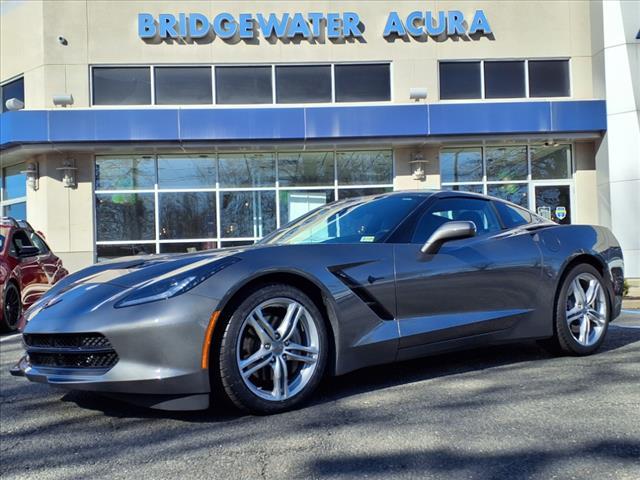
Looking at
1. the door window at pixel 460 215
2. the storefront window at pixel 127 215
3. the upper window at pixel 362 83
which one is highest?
the upper window at pixel 362 83

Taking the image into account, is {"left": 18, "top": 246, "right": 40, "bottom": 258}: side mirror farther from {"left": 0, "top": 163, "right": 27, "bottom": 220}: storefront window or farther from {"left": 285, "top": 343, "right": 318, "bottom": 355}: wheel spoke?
{"left": 0, "top": 163, "right": 27, "bottom": 220}: storefront window

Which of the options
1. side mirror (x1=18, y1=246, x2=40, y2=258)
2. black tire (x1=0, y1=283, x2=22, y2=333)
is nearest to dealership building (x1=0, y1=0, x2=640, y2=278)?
side mirror (x1=18, y1=246, x2=40, y2=258)

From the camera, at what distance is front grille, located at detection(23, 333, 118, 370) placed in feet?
9.95

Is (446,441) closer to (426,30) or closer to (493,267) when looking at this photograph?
(493,267)

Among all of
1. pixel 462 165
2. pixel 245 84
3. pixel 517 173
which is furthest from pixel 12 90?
pixel 517 173

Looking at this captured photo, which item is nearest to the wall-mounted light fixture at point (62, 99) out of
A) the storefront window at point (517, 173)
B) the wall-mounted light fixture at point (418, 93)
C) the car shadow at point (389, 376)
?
the wall-mounted light fixture at point (418, 93)

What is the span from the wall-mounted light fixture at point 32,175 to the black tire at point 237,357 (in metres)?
13.0

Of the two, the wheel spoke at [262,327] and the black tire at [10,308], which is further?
the black tire at [10,308]

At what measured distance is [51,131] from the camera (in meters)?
13.1

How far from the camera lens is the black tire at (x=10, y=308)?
727cm

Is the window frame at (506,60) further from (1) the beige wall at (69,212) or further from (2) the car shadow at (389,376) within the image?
(2) the car shadow at (389,376)

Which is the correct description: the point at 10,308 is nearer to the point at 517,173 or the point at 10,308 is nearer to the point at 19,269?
the point at 19,269

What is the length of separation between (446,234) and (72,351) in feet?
7.64

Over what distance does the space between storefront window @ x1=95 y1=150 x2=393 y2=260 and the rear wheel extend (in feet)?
32.8
